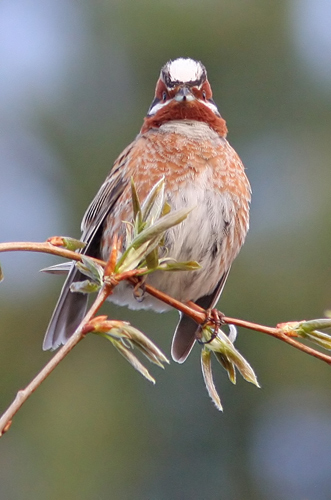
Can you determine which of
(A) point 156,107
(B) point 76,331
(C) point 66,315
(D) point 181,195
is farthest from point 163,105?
(B) point 76,331

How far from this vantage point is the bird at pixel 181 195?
3.27 meters

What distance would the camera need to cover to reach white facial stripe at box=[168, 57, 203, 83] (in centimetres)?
351

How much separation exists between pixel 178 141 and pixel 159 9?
23.7ft

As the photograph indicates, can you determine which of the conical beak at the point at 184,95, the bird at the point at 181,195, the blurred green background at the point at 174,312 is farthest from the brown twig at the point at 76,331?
the blurred green background at the point at 174,312

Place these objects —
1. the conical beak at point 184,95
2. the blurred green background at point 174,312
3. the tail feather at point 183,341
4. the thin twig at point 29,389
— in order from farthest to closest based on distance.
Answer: the blurred green background at point 174,312 → the tail feather at point 183,341 → the conical beak at point 184,95 → the thin twig at point 29,389

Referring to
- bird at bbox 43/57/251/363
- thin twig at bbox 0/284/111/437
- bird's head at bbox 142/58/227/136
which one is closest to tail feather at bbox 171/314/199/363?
bird at bbox 43/57/251/363

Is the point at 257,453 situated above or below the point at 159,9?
below

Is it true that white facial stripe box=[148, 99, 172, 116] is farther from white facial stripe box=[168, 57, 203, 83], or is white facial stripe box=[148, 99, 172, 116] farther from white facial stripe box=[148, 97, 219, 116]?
white facial stripe box=[168, 57, 203, 83]

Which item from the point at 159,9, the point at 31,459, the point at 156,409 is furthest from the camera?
the point at 159,9

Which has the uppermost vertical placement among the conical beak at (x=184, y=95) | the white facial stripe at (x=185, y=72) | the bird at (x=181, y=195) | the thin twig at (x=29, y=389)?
the white facial stripe at (x=185, y=72)

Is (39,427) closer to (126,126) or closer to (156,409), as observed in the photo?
(156,409)

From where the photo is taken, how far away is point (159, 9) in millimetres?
10188

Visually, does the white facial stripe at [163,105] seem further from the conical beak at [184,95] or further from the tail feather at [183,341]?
the tail feather at [183,341]

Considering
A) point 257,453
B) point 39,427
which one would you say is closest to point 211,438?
point 257,453
